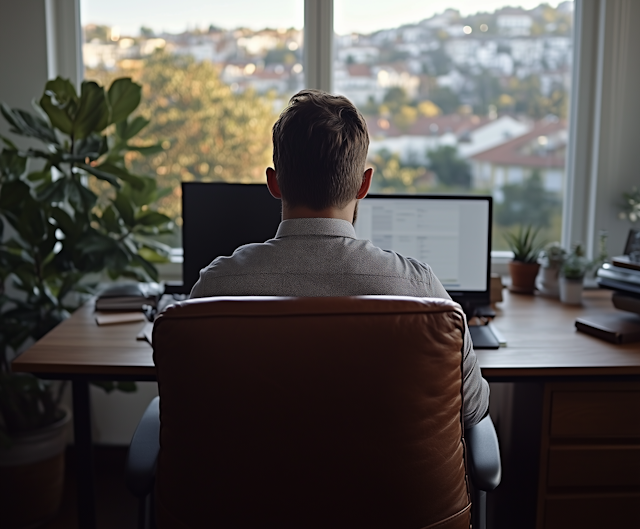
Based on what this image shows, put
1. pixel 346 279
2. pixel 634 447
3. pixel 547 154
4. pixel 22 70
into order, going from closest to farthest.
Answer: pixel 346 279
pixel 634 447
pixel 22 70
pixel 547 154

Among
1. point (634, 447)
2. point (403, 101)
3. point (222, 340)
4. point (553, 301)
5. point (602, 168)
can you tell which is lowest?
point (634, 447)

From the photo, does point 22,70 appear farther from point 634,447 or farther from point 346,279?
point 634,447

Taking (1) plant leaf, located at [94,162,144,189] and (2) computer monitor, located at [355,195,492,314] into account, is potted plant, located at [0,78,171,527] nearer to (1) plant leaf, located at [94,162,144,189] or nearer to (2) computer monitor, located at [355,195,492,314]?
(1) plant leaf, located at [94,162,144,189]

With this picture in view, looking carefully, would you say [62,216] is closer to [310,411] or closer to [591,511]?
[310,411]

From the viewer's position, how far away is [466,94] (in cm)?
257

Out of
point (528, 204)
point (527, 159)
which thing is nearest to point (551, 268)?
point (528, 204)

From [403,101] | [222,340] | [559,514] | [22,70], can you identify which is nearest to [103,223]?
[22,70]

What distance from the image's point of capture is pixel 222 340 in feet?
2.94

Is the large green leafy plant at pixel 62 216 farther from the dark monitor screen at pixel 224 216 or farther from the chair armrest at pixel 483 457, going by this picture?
the chair armrest at pixel 483 457

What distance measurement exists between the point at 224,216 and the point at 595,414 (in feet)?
3.73

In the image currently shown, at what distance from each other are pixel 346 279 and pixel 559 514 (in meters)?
1.00

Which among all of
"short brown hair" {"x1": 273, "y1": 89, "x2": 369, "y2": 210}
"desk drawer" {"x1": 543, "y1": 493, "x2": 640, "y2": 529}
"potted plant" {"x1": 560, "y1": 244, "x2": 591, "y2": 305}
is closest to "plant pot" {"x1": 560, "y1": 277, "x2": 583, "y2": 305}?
"potted plant" {"x1": 560, "y1": 244, "x2": 591, "y2": 305}

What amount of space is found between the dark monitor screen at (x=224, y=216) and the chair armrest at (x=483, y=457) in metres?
0.89

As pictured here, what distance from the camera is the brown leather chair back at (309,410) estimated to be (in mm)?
895
